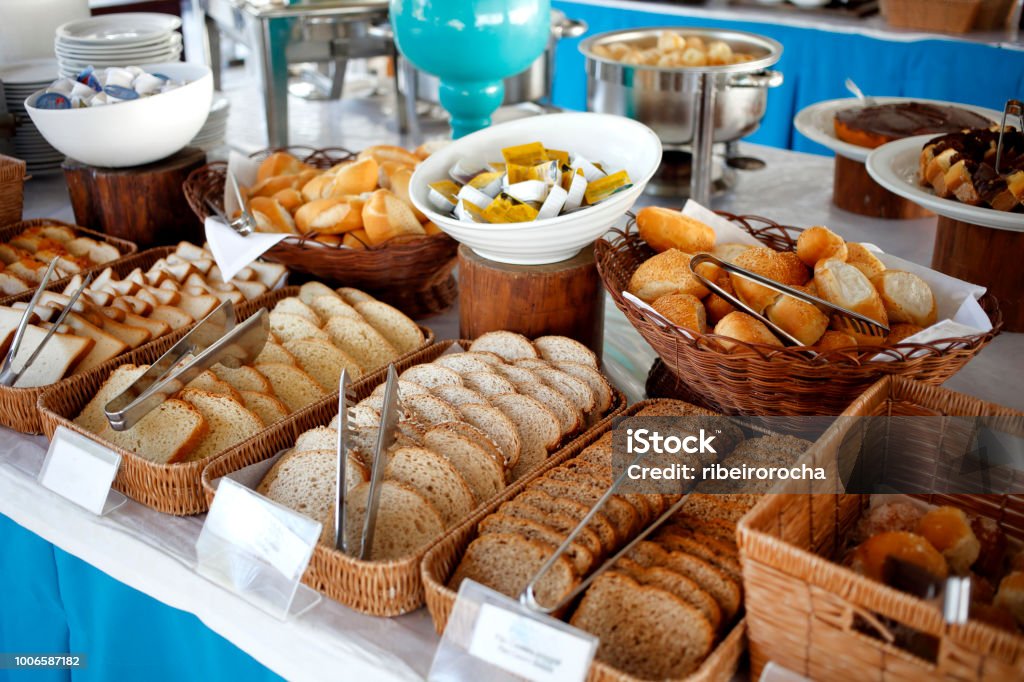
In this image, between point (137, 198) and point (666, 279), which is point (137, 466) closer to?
point (666, 279)

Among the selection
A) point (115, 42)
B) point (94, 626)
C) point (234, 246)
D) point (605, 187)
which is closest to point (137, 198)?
point (234, 246)

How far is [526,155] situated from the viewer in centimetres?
131

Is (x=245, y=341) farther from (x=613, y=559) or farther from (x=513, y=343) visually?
(x=613, y=559)

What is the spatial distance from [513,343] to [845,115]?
107 centimetres

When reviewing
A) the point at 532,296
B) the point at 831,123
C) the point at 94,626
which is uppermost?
the point at 831,123

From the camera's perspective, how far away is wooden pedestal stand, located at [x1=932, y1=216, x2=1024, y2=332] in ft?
Result: 4.19

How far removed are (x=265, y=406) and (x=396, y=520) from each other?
1.02 feet

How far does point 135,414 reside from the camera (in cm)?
97

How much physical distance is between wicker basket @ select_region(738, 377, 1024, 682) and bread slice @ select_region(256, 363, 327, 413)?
0.65 m

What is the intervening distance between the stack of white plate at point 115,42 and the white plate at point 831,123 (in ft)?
4.77

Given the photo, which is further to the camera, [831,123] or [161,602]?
[831,123]

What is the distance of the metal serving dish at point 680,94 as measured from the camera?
176 cm

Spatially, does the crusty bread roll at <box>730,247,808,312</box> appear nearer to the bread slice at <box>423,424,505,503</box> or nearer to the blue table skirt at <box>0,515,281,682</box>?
the bread slice at <box>423,424,505,503</box>

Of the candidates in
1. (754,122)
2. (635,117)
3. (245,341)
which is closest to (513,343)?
(245,341)
